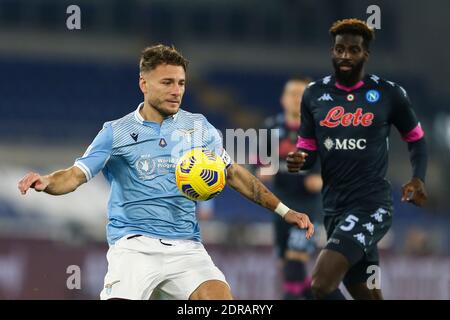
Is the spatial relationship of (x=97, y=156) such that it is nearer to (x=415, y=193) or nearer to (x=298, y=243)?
(x=415, y=193)

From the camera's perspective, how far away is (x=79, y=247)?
46.7 ft

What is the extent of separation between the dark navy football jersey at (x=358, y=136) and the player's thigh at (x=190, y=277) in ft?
6.02

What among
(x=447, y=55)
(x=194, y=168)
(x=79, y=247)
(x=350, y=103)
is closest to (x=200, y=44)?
(x=447, y=55)

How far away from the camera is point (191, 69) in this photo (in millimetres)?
27641

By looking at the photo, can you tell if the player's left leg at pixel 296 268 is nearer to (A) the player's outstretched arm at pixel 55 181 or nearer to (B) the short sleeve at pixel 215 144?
(B) the short sleeve at pixel 215 144

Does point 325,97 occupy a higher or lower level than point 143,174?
higher

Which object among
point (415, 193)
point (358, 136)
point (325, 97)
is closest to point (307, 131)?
point (325, 97)

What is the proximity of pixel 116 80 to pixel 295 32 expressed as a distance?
529cm

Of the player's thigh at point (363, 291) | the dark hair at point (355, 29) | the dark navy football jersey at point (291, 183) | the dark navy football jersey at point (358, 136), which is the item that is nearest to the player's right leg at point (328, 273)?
the player's thigh at point (363, 291)

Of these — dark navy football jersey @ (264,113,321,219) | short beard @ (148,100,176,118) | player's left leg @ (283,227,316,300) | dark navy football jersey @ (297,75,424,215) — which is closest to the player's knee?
dark navy football jersey @ (297,75,424,215)

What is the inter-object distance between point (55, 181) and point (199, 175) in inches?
34.0

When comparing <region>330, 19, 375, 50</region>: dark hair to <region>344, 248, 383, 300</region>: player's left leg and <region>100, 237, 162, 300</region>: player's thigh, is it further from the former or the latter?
<region>100, 237, 162, 300</region>: player's thigh

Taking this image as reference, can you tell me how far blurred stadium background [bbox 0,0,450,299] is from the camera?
899 inches

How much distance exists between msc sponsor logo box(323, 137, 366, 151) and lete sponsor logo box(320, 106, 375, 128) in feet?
0.39
